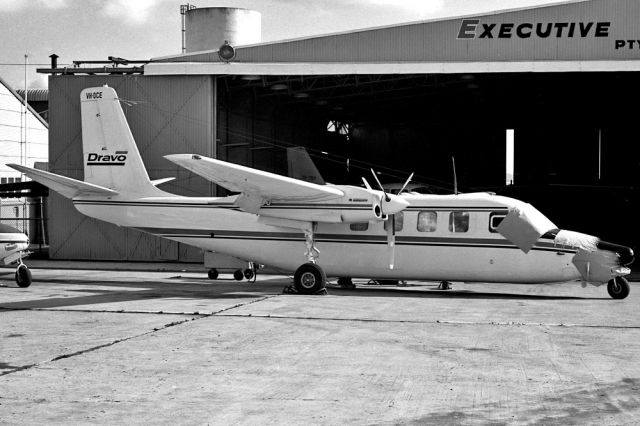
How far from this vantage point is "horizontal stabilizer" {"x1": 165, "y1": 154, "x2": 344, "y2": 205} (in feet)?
64.0

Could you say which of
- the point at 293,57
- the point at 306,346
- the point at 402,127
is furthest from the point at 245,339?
the point at 402,127

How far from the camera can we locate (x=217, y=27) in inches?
1604

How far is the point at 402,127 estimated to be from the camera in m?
57.3

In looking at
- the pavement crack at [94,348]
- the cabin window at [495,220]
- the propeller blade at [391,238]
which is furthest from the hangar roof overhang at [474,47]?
the pavement crack at [94,348]

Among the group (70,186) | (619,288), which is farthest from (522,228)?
(70,186)

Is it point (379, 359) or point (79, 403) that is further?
point (379, 359)

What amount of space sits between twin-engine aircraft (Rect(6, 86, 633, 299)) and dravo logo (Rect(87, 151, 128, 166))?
3 centimetres

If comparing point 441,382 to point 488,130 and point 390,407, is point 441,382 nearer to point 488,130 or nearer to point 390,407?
point 390,407

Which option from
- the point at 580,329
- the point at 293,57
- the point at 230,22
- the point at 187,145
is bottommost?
the point at 580,329

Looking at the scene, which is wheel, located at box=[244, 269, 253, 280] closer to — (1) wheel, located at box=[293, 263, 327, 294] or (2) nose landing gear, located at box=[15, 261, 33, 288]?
(1) wheel, located at box=[293, 263, 327, 294]

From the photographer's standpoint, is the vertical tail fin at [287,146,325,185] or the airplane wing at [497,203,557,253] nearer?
the airplane wing at [497,203,557,253]

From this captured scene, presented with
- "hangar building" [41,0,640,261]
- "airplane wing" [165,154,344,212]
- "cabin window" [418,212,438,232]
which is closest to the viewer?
"airplane wing" [165,154,344,212]

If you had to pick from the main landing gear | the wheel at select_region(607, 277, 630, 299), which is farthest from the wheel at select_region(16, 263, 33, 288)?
the wheel at select_region(607, 277, 630, 299)

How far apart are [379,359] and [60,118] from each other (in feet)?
90.9
